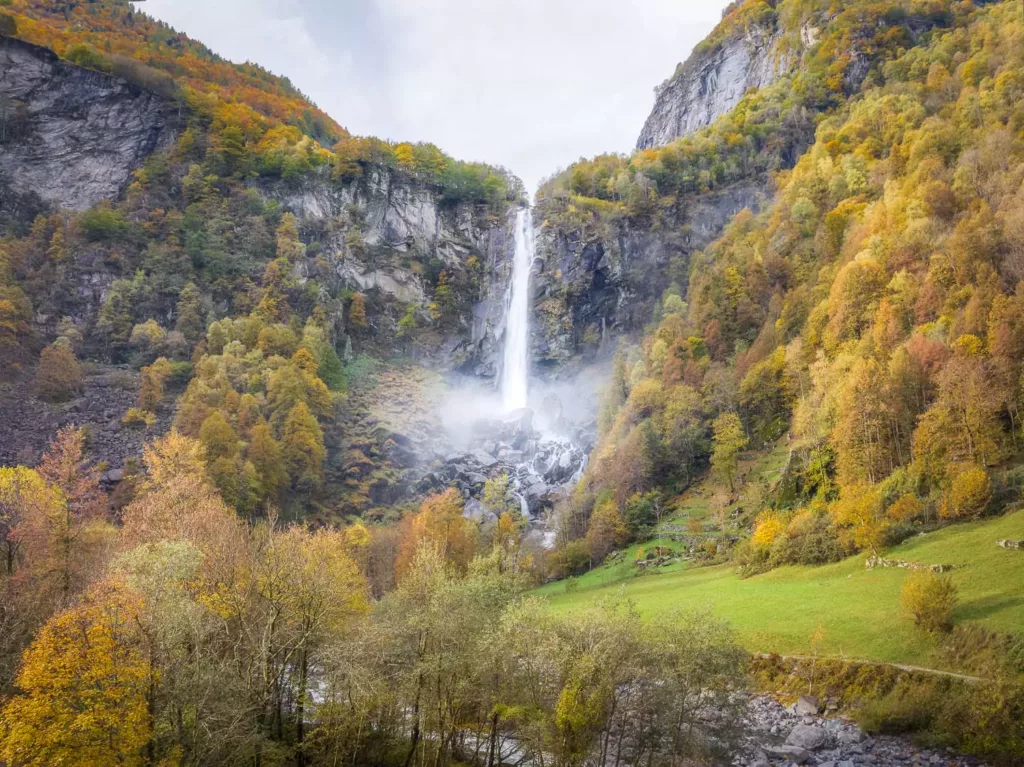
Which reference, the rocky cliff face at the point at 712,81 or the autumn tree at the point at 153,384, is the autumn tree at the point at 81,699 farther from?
the rocky cliff face at the point at 712,81

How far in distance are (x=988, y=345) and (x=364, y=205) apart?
100590 millimetres

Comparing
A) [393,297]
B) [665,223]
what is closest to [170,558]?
[393,297]

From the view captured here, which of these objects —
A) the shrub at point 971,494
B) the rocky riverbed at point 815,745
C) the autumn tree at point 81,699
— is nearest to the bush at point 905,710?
the rocky riverbed at point 815,745

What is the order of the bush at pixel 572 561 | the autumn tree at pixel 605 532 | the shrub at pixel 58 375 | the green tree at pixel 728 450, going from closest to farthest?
the green tree at pixel 728 450 → the bush at pixel 572 561 → the autumn tree at pixel 605 532 → the shrub at pixel 58 375

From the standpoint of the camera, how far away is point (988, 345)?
40406 mm

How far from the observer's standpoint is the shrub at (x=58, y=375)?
68.4 m

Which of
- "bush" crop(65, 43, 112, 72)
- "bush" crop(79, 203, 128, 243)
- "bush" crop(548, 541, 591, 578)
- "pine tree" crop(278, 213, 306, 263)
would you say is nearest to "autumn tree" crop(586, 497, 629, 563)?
"bush" crop(548, 541, 591, 578)

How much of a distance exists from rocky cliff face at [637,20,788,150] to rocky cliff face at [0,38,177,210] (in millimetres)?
124004

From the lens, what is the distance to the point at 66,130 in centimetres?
9525

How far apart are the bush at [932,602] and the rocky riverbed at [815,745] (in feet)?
17.6

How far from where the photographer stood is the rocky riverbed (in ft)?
67.7

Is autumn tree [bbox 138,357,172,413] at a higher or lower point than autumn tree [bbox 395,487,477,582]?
higher

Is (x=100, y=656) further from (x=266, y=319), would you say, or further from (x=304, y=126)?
(x=304, y=126)

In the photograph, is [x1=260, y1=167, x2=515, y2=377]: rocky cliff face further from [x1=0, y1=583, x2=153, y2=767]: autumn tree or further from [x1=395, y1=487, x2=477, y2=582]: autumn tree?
[x1=0, y1=583, x2=153, y2=767]: autumn tree
